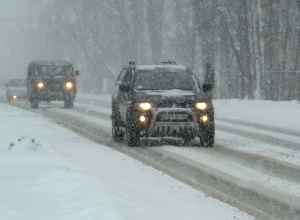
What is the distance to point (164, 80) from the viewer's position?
1280 cm

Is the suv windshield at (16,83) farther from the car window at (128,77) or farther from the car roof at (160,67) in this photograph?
the car roof at (160,67)

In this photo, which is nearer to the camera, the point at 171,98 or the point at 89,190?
the point at 89,190

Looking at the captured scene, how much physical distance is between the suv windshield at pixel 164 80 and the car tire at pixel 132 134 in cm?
98

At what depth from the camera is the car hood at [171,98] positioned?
11.6m

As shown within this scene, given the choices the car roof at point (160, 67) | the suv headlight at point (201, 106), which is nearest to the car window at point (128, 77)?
the car roof at point (160, 67)

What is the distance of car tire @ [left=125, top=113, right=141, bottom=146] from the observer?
11.8 meters

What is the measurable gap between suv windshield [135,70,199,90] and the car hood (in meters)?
0.64

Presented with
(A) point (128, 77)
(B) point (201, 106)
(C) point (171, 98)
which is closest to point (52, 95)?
(A) point (128, 77)

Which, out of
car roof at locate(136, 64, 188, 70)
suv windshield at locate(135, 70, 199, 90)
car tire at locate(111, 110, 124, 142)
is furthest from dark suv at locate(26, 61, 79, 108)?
suv windshield at locate(135, 70, 199, 90)

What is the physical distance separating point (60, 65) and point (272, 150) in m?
18.0

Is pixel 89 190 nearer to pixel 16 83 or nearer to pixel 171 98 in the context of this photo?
pixel 171 98

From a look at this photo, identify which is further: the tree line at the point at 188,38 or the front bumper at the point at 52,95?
the tree line at the point at 188,38

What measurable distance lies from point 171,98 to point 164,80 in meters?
1.20

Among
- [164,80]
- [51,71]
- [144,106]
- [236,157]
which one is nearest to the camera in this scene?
[236,157]
